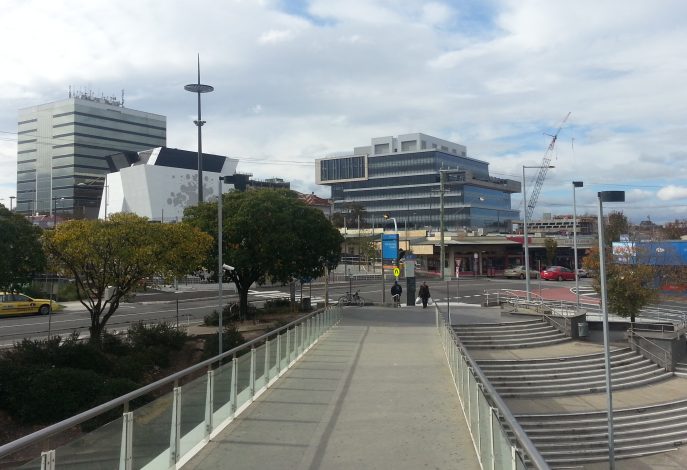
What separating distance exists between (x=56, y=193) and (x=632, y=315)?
148 meters

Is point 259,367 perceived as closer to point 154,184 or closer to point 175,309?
point 175,309

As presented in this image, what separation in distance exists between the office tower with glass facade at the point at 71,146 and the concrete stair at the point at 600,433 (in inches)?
5292

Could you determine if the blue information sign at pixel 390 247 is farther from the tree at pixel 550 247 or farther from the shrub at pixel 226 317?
the tree at pixel 550 247

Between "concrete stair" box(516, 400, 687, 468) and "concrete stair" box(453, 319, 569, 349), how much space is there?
24.5ft

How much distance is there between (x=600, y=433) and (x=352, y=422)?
12041mm

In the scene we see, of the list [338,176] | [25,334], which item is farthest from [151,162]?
[25,334]

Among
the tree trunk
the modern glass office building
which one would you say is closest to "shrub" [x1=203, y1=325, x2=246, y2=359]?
the tree trunk

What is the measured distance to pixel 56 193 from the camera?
490ft

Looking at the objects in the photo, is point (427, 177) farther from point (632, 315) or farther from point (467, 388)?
point (467, 388)

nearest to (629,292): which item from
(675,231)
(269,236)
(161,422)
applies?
(269,236)

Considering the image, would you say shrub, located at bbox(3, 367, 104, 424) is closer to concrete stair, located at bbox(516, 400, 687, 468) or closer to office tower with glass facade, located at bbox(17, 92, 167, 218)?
concrete stair, located at bbox(516, 400, 687, 468)

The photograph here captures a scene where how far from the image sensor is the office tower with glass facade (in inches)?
5743

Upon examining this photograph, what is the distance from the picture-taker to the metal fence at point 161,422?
14.3 ft

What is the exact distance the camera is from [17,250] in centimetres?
1888
